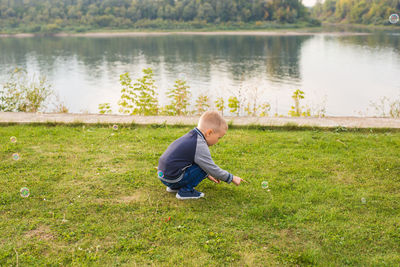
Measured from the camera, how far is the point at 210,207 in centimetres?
438

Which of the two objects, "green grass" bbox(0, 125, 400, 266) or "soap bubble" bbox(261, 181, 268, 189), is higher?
"soap bubble" bbox(261, 181, 268, 189)

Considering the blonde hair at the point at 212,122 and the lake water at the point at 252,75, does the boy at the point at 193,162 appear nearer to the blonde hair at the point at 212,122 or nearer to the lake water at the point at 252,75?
the blonde hair at the point at 212,122

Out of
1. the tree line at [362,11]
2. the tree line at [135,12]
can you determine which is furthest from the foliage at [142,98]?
the tree line at [362,11]

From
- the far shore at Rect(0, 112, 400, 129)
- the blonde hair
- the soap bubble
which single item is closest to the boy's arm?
the blonde hair

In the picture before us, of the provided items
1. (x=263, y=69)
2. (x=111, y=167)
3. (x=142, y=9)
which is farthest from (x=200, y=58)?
(x=142, y=9)

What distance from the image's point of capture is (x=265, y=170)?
540 centimetres

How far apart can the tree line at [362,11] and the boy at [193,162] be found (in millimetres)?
86814

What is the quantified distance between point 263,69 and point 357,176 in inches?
1003

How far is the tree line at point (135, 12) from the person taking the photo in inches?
3406

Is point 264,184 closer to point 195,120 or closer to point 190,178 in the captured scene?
point 190,178

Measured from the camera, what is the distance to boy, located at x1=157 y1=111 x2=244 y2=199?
4359 mm

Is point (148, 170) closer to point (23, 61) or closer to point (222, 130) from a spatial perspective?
point (222, 130)

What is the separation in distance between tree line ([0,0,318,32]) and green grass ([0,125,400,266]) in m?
83.9

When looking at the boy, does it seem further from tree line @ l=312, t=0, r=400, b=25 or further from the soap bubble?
tree line @ l=312, t=0, r=400, b=25
